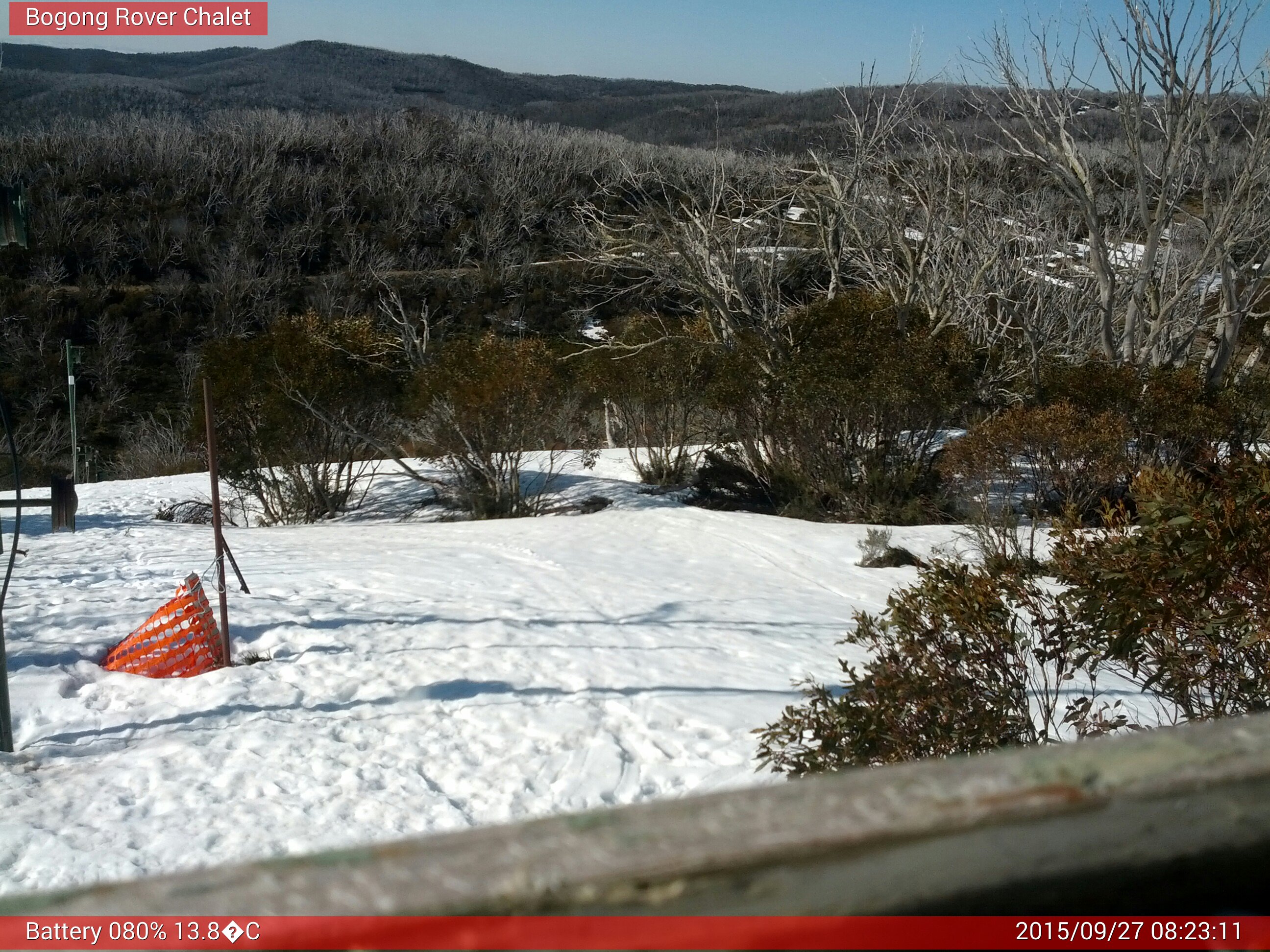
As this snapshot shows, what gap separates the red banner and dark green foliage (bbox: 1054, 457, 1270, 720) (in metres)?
2.62

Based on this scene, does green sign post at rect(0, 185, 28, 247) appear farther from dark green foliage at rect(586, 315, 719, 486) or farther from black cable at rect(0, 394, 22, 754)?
dark green foliage at rect(586, 315, 719, 486)

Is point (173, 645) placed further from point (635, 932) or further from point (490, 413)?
point (490, 413)

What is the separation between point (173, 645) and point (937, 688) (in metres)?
4.04

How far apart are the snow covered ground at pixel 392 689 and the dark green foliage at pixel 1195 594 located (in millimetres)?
1797

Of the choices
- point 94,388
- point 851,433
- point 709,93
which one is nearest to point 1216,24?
point 851,433

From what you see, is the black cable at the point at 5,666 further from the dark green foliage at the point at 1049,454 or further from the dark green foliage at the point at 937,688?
the dark green foliage at the point at 1049,454

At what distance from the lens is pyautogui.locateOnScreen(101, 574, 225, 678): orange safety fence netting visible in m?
5.52

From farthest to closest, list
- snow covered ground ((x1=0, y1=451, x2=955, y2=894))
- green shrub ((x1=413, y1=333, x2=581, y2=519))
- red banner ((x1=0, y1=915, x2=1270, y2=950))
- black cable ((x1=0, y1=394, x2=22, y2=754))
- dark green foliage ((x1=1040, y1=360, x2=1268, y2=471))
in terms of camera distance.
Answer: green shrub ((x1=413, y1=333, x2=581, y2=519)), dark green foliage ((x1=1040, y1=360, x2=1268, y2=471)), black cable ((x1=0, y1=394, x2=22, y2=754)), snow covered ground ((x1=0, y1=451, x2=955, y2=894)), red banner ((x1=0, y1=915, x2=1270, y2=950))

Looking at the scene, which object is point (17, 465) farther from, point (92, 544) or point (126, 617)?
point (92, 544)

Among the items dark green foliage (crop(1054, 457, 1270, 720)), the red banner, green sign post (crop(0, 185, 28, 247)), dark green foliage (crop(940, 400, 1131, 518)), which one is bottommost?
dark green foliage (crop(940, 400, 1131, 518))

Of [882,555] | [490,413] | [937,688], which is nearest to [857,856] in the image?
[937,688]

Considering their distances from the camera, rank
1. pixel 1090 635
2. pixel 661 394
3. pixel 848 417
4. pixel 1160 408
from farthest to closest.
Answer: pixel 661 394
pixel 848 417
pixel 1160 408
pixel 1090 635

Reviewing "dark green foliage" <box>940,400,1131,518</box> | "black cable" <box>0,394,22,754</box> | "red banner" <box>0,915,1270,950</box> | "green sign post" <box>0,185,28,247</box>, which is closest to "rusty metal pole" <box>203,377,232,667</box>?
"black cable" <box>0,394,22,754</box>

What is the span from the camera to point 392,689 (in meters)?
5.49
